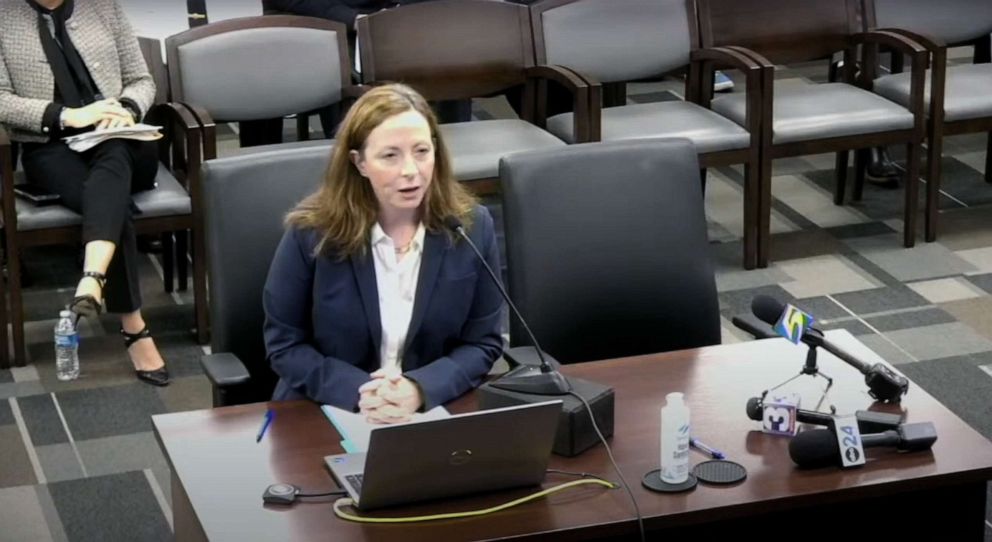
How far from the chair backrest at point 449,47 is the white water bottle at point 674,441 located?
277 centimetres

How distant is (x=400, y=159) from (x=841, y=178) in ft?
10.7

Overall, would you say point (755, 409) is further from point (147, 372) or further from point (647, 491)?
point (147, 372)

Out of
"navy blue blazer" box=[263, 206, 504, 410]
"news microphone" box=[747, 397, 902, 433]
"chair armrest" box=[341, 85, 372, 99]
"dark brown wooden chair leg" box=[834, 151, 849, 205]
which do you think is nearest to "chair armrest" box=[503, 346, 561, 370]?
"navy blue blazer" box=[263, 206, 504, 410]

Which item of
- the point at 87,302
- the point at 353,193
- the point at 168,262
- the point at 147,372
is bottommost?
the point at 147,372

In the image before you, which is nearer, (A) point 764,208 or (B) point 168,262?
(B) point 168,262

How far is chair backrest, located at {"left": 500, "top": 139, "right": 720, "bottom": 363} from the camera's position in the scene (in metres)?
3.43

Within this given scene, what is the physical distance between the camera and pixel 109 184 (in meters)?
4.53

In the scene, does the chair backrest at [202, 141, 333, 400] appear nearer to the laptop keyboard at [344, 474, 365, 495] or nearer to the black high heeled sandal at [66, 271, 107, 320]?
the laptop keyboard at [344, 474, 365, 495]

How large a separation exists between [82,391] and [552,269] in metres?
1.67

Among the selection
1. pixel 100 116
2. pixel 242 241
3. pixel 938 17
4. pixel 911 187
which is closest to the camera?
pixel 242 241

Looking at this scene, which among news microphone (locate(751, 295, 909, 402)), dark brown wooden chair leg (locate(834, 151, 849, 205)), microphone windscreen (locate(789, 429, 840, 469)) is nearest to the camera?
microphone windscreen (locate(789, 429, 840, 469))

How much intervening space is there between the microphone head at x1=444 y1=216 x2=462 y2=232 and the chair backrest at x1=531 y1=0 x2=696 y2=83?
2333 millimetres

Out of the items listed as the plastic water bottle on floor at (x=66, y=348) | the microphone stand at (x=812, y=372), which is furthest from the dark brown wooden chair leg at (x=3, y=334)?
the microphone stand at (x=812, y=372)

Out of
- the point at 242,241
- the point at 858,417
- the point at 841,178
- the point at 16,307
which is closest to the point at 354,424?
the point at 242,241
